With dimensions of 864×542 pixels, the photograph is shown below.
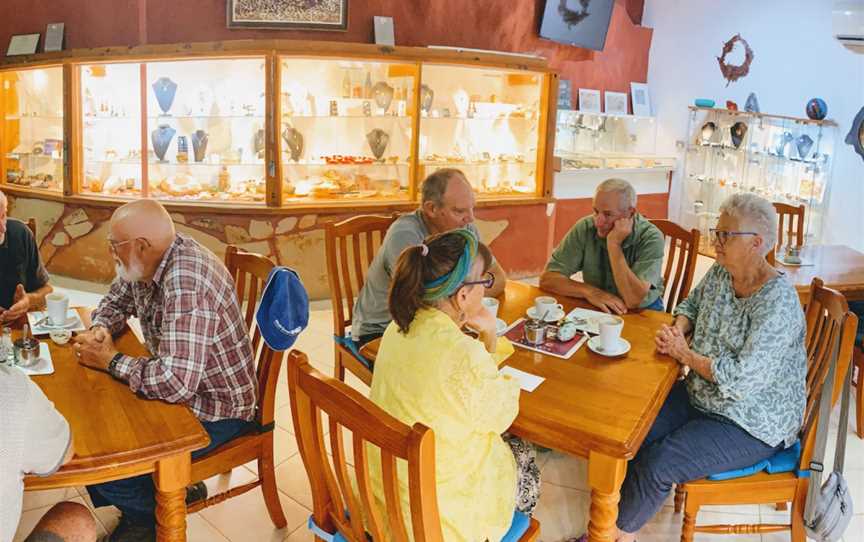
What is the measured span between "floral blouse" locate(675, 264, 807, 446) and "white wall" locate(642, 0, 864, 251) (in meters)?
3.91

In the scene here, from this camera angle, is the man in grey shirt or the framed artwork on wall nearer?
the man in grey shirt

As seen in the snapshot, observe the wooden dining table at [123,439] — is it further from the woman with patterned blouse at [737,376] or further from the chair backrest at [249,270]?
the woman with patterned blouse at [737,376]

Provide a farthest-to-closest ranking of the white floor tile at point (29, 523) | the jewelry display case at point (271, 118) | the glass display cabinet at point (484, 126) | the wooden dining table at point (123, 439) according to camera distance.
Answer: the glass display cabinet at point (484, 126), the jewelry display case at point (271, 118), the white floor tile at point (29, 523), the wooden dining table at point (123, 439)

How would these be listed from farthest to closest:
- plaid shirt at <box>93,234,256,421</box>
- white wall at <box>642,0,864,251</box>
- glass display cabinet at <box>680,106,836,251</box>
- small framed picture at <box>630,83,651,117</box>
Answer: small framed picture at <box>630,83,651,117</box> < glass display cabinet at <box>680,106,836,251</box> < white wall at <box>642,0,864,251</box> < plaid shirt at <box>93,234,256,421</box>

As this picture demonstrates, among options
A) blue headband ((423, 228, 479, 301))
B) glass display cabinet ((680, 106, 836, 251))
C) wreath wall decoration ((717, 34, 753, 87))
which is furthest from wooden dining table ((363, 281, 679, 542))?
wreath wall decoration ((717, 34, 753, 87))

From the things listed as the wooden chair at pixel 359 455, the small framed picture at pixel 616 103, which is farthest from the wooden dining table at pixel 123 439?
the small framed picture at pixel 616 103

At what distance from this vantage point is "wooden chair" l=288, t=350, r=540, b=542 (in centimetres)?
130

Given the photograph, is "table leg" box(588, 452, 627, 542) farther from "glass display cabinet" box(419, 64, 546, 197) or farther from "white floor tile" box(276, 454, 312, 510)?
"glass display cabinet" box(419, 64, 546, 197)

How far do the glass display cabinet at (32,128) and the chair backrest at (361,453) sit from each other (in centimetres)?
456

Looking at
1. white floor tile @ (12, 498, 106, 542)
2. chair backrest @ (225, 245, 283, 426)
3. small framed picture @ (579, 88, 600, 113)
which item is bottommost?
white floor tile @ (12, 498, 106, 542)

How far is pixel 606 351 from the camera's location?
2.18 metres

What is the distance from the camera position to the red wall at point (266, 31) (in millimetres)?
5309

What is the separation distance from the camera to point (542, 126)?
18.1ft

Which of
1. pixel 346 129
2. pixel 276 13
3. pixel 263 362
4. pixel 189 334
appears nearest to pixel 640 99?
pixel 346 129
